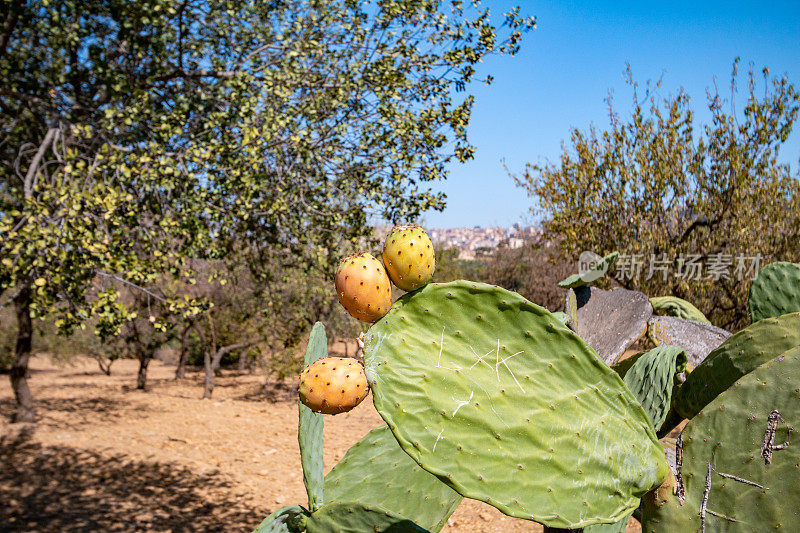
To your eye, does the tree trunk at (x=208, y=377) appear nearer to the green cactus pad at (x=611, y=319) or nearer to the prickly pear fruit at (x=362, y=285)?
the green cactus pad at (x=611, y=319)

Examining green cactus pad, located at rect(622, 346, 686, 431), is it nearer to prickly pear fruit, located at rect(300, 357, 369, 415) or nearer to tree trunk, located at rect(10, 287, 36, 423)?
prickly pear fruit, located at rect(300, 357, 369, 415)

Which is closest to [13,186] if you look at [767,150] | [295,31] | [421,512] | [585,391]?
[295,31]

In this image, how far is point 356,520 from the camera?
1217 millimetres

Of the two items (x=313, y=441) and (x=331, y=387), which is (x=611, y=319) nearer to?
(x=313, y=441)

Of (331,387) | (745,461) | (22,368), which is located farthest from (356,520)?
(22,368)

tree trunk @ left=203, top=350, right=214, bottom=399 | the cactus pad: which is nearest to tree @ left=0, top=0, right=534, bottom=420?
the cactus pad

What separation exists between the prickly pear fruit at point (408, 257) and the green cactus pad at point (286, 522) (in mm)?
734

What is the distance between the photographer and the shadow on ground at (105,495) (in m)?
4.94

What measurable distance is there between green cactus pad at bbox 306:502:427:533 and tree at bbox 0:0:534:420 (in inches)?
124

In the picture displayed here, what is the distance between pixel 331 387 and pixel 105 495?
584cm

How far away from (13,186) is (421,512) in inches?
254

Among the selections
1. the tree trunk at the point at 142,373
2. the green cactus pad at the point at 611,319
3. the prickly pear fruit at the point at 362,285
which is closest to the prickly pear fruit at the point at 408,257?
the prickly pear fruit at the point at 362,285

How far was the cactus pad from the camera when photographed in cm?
242

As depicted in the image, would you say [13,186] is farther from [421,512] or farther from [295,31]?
[421,512]
